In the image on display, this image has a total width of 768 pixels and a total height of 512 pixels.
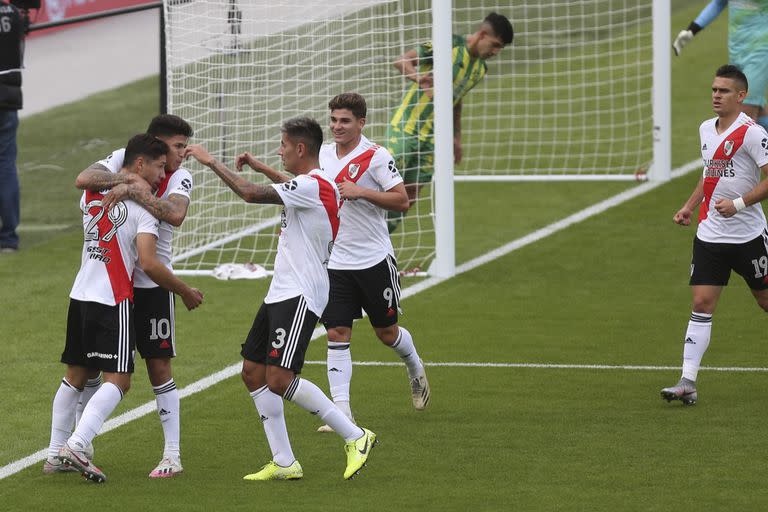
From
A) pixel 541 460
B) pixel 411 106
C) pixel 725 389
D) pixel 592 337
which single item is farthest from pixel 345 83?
pixel 541 460

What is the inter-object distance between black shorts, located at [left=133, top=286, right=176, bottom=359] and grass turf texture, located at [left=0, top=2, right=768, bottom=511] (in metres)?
0.63

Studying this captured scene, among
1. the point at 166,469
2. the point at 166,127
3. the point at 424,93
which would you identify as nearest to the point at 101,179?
the point at 166,127

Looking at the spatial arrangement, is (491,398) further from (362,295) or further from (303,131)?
(303,131)

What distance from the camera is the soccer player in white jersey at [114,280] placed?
7.35 m

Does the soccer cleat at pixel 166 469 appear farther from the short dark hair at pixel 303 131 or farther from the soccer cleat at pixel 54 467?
the short dark hair at pixel 303 131

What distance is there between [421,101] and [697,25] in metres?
2.41

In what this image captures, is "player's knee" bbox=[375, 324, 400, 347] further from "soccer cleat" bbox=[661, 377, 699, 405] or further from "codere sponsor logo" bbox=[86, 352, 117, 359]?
"codere sponsor logo" bbox=[86, 352, 117, 359]

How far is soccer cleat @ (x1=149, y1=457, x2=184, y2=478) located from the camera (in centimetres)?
760

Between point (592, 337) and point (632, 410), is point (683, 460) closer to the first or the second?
point (632, 410)

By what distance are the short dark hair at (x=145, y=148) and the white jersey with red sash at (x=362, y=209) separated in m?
1.41

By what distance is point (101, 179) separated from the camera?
7453 mm

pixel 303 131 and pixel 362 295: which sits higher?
pixel 303 131

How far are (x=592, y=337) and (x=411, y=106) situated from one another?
9.73 feet

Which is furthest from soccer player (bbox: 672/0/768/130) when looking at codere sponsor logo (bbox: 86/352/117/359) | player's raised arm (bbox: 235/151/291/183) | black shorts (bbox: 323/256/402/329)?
codere sponsor logo (bbox: 86/352/117/359)
